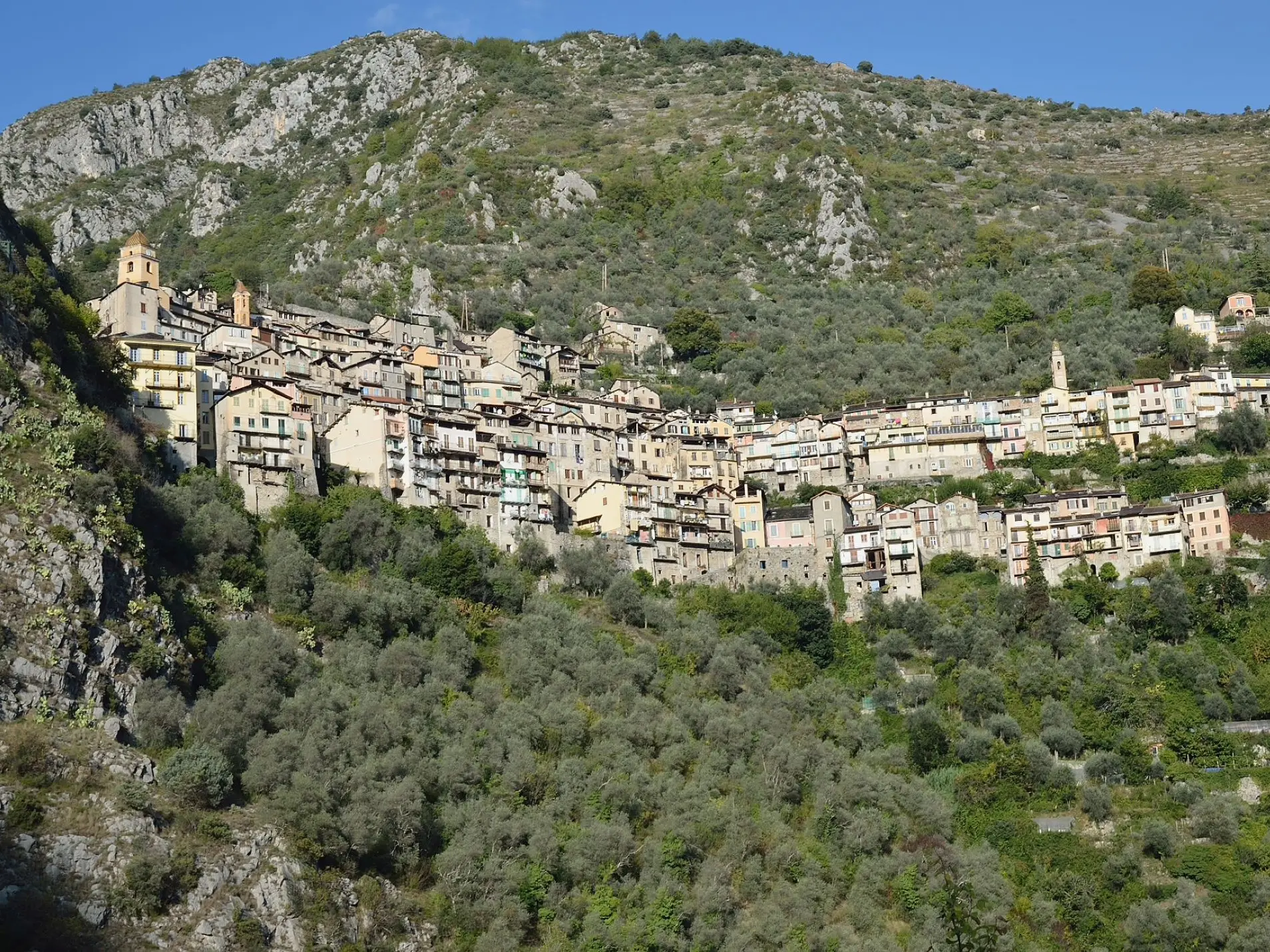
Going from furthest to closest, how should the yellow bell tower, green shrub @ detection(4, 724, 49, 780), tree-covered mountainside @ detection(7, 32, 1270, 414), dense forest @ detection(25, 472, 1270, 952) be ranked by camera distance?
tree-covered mountainside @ detection(7, 32, 1270, 414) < the yellow bell tower < dense forest @ detection(25, 472, 1270, 952) < green shrub @ detection(4, 724, 49, 780)

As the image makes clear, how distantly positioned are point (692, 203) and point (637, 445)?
203 feet

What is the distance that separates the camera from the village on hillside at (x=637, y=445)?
77875 millimetres

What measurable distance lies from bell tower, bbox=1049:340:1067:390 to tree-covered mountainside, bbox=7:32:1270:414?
158 cm

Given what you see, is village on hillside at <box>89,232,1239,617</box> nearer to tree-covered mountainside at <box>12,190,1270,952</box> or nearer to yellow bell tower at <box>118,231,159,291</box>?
yellow bell tower at <box>118,231,159,291</box>

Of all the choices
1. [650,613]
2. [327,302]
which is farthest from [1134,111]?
[650,613]

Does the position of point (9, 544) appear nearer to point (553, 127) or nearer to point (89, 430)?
point (89, 430)

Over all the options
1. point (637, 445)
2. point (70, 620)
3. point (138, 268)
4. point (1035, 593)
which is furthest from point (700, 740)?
point (138, 268)

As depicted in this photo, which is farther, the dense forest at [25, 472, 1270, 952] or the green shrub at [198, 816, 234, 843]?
the dense forest at [25, 472, 1270, 952]

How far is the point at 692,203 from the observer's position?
151m

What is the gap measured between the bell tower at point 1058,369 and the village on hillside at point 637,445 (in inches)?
9.1

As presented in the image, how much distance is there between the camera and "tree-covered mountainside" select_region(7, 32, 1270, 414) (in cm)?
12081

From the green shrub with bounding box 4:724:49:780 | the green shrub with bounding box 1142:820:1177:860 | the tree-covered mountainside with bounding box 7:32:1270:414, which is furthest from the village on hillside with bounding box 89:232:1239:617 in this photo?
the green shrub with bounding box 4:724:49:780

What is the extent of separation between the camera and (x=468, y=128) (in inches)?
6348

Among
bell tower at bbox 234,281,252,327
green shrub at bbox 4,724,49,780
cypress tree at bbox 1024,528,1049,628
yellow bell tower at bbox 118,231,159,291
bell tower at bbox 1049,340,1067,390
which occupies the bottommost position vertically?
green shrub at bbox 4,724,49,780
